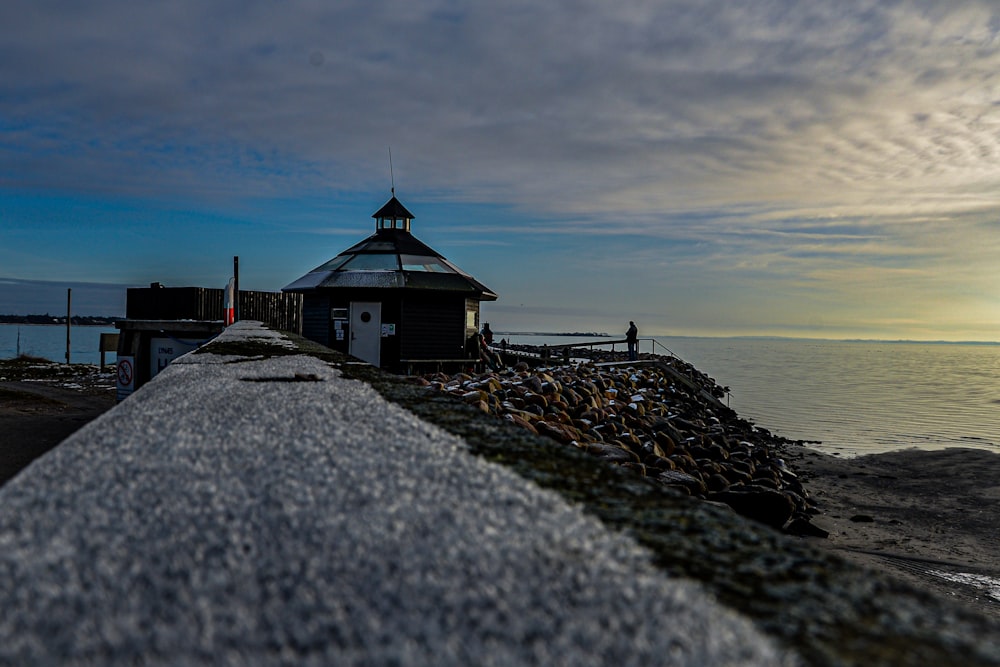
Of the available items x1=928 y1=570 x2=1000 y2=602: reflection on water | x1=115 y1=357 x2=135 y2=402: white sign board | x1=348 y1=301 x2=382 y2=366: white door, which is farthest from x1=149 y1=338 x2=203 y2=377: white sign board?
x1=928 y1=570 x2=1000 y2=602: reflection on water

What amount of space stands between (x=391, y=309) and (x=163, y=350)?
8.37 meters

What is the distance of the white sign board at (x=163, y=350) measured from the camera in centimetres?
1411

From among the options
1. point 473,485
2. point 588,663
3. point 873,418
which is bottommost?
point 873,418

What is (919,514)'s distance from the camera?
1392 cm

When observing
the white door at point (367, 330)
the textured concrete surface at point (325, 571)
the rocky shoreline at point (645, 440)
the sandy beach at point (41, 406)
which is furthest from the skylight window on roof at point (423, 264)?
the textured concrete surface at point (325, 571)

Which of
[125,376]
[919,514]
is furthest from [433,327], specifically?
[919,514]

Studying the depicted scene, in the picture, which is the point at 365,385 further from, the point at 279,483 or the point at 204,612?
the point at 204,612

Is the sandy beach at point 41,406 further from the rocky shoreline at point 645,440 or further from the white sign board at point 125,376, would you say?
the rocky shoreline at point 645,440

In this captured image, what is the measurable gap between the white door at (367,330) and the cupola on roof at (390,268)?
2.74 feet

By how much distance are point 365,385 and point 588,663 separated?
3990 millimetres

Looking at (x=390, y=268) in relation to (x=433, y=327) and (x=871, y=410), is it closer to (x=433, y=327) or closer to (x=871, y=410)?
(x=433, y=327)

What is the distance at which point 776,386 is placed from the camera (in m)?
48.6

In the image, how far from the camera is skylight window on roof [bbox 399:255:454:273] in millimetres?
22719

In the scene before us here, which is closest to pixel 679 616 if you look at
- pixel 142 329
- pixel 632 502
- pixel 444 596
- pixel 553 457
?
pixel 444 596
